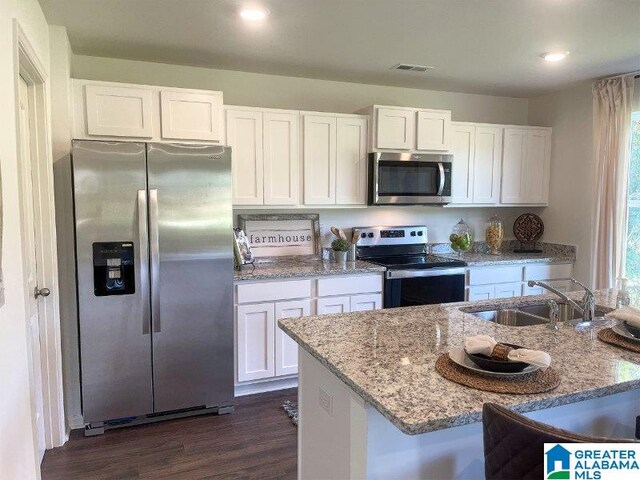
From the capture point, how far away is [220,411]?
3.10 m

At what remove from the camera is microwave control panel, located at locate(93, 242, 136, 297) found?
2732 millimetres

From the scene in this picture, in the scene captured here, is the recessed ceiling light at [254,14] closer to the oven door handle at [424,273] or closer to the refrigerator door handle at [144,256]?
the refrigerator door handle at [144,256]

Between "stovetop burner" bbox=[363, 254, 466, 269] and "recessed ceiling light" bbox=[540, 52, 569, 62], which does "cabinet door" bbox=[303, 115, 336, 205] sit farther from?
"recessed ceiling light" bbox=[540, 52, 569, 62]

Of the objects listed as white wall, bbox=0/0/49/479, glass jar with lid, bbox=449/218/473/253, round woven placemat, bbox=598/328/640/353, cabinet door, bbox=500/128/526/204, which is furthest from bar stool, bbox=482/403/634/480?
cabinet door, bbox=500/128/526/204

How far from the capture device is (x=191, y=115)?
3113 millimetres

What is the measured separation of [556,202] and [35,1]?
14.2 ft

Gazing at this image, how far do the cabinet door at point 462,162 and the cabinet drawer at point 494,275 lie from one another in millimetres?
676

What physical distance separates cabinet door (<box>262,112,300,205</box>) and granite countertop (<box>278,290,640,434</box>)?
1.62 meters

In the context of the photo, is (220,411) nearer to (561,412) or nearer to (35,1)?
(561,412)

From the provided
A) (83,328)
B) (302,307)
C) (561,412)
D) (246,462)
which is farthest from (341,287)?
(561,412)

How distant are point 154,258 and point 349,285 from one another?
1.43 meters

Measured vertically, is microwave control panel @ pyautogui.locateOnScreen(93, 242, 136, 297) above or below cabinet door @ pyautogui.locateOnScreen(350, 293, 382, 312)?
above

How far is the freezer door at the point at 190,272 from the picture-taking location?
2.83 metres

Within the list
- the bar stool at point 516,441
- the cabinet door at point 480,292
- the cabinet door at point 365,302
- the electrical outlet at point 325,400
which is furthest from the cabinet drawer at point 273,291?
the bar stool at point 516,441
